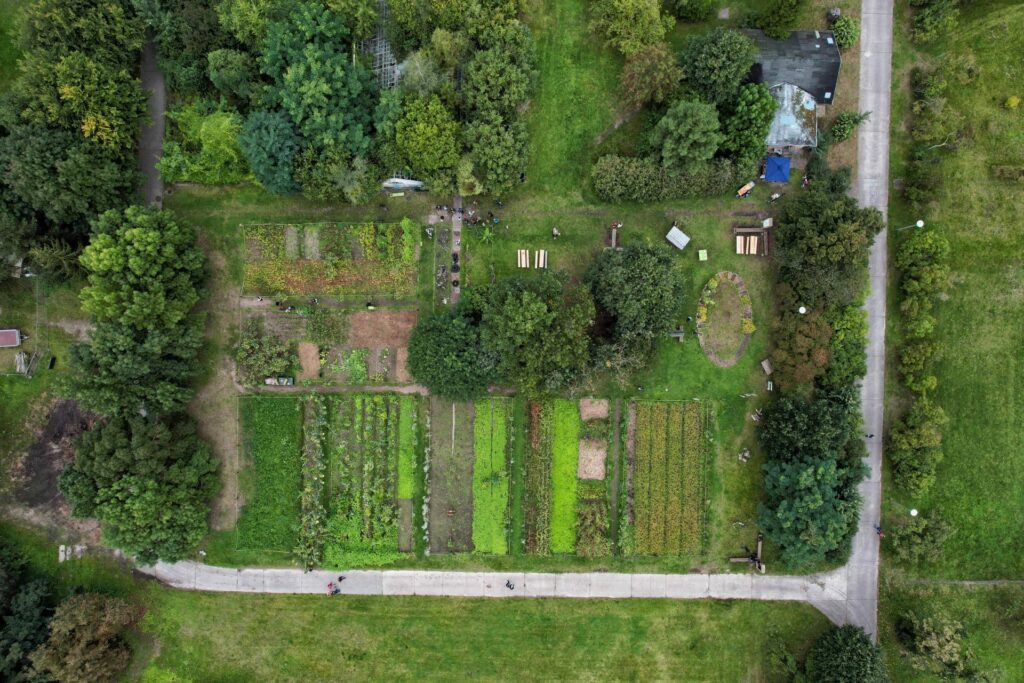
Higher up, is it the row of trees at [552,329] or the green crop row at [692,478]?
the row of trees at [552,329]

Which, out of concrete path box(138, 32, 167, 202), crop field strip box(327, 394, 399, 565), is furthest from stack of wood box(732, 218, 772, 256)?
concrete path box(138, 32, 167, 202)

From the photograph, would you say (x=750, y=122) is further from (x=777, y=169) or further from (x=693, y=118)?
(x=693, y=118)

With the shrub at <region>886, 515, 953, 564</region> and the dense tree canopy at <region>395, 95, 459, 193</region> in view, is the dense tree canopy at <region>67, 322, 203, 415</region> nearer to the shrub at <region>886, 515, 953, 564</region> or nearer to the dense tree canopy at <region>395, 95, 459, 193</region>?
the dense tree canopy at <region>395, 95, 459, 193</region>

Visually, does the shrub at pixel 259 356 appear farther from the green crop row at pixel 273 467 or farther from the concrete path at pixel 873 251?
the concrete path at pixel 873 251

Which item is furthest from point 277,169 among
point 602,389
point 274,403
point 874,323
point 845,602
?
point 845,602

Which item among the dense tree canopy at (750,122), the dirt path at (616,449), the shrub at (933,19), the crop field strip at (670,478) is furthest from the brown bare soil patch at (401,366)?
the shrub at (933,19)

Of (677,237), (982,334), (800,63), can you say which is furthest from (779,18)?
(982,334)
